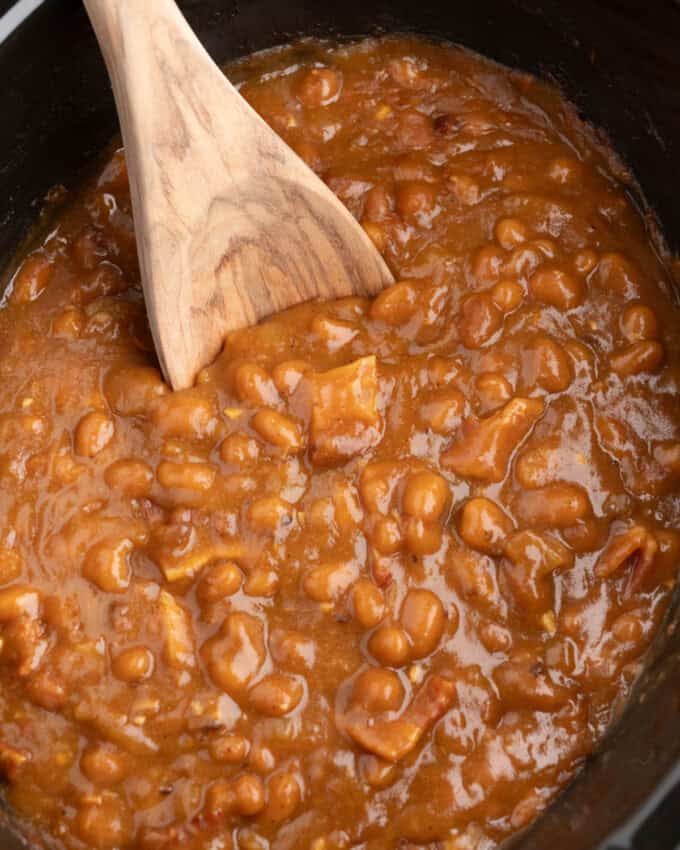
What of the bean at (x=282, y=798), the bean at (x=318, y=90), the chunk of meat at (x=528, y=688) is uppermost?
the bean at (x=318, y=90)

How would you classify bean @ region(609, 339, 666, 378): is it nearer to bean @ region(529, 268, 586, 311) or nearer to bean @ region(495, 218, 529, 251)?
bean @ region(529, 268, 586, 311)

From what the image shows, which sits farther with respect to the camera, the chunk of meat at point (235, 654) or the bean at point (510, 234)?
the bean at point (510, 234)

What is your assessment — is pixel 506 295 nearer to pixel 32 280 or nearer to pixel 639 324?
pixel 639 324

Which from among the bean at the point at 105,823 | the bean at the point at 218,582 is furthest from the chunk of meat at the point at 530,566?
the bean at the point at 105,823

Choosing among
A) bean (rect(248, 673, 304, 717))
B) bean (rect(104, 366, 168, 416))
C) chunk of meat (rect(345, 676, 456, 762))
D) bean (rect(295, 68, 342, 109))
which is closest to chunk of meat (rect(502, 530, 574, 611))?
chunk of meat (rect(345, 676, 456, 762))

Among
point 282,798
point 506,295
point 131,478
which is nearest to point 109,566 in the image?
point 131,478

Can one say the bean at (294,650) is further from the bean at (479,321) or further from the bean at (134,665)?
the bean at (479,321)
